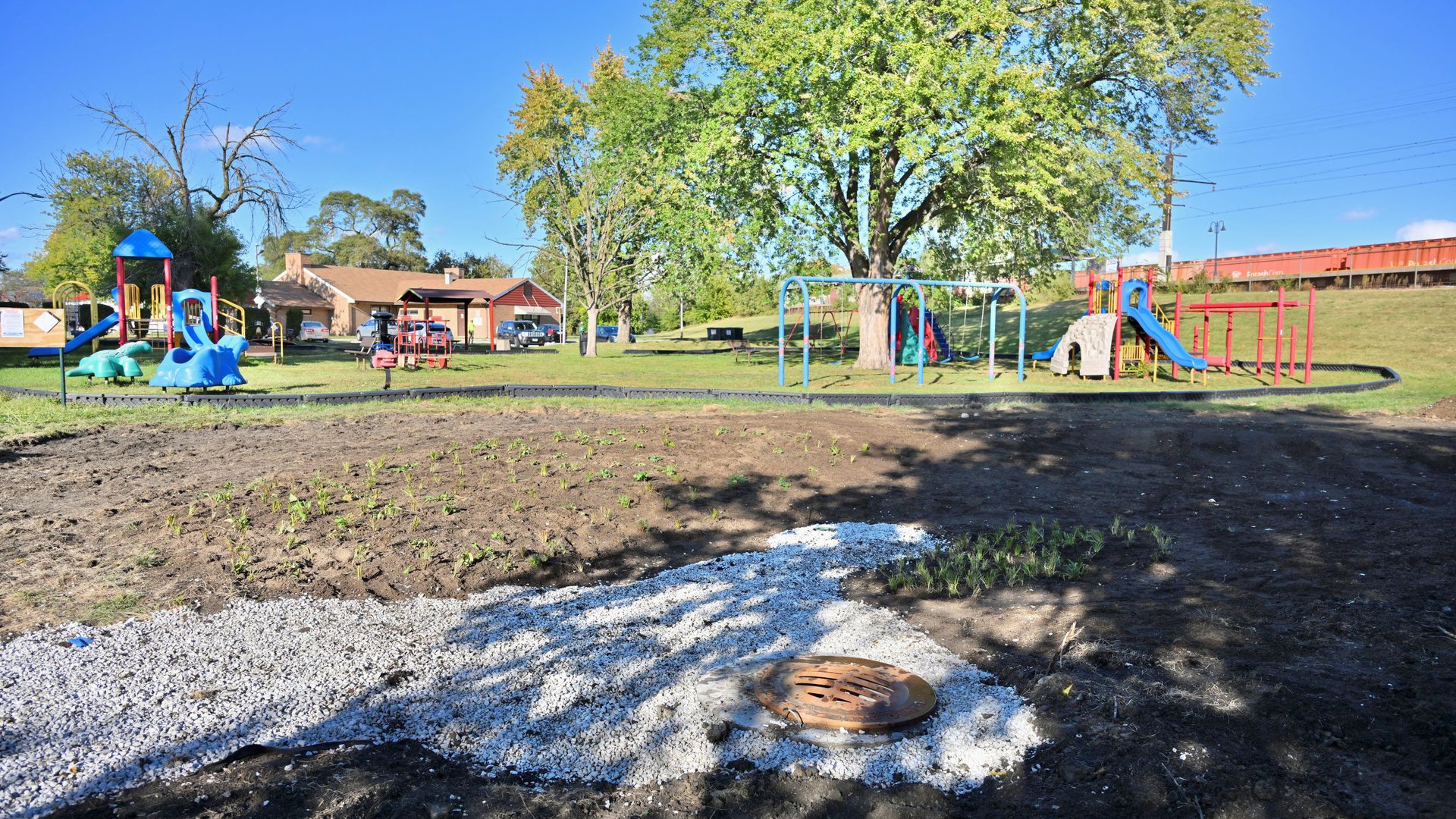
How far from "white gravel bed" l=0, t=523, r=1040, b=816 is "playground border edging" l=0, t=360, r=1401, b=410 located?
951 cm

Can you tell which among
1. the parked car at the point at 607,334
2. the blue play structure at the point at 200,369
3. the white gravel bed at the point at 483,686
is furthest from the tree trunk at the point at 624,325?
the white gravel bed at the point at 483,686

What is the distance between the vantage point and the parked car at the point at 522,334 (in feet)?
148

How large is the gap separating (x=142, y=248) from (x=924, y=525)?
22.6 metres

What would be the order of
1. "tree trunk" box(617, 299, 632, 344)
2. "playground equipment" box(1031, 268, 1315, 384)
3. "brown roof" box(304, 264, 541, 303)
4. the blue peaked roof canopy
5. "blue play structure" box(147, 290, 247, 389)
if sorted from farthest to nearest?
"brown roof" box(304, 264, 541, 303) < "tree trunk" box(617, 299, 632, 344) < the blue peaked roof canopy < "playground equipment" box(1031, 268, 1315, 384) < "blue play structure" box(147, 290, 247, 389)

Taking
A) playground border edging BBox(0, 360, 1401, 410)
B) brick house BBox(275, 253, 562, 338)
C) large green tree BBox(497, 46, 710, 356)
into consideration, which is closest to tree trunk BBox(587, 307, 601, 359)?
large green tree BBox(497, 46, 710, 356)

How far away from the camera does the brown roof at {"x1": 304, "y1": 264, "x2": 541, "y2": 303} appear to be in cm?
6944

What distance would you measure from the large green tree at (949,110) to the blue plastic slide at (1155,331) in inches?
84.4

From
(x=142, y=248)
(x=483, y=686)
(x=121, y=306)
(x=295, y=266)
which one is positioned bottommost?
(x=483, y=686)

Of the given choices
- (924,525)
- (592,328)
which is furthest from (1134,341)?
(924,525)

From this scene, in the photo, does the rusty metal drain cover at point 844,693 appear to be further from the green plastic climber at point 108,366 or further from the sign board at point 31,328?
the green plastic climber at point 108,366

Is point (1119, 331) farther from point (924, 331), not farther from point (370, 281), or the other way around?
point (370, 281)

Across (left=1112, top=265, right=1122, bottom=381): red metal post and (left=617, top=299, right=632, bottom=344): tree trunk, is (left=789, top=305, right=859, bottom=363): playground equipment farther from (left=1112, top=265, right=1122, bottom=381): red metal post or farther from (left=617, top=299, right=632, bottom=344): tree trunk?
(left=617, top=299, right=632, bottom=344): tree trunk

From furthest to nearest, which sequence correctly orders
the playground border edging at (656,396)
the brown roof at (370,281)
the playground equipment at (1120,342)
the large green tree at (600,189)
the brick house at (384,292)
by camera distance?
the brown roof at (370,281), the brick house at (384,292), the large green tree at (600,189), the playground equipment at (1120,342), the playground border edging at (656,396)

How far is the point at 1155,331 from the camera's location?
21.4m
